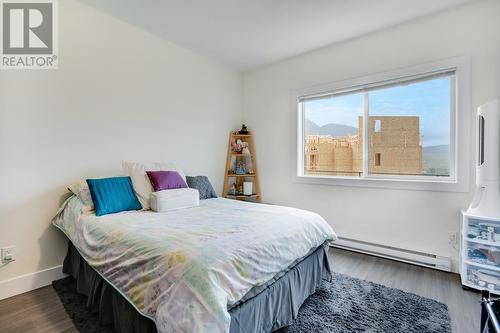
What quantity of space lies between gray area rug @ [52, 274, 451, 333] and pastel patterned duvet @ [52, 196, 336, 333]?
41 centimetres

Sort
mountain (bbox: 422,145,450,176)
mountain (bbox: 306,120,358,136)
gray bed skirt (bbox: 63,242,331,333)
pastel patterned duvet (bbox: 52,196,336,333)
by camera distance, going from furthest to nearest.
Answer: mountain (bbox: 306,120,358,136) → mountain (bbox: 422,145,450,176) → gray bed skirt (bbox: 63,242,331,333) → pastel patterned duvet (bbox: 52,196,336,333)

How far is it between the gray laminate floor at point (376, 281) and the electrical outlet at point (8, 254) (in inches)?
12.0

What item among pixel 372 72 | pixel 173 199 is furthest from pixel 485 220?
pixel 173 199

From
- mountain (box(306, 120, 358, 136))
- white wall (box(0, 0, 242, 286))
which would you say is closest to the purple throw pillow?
white wall (box(0, 0, 242, 286))

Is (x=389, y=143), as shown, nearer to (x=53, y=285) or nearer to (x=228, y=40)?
(x=228, y=40)

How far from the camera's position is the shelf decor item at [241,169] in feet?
12.3

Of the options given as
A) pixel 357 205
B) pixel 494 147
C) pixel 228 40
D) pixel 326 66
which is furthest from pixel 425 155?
pixel 228 40

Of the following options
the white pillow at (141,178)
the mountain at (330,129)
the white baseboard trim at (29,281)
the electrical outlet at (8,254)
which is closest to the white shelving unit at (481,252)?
the mountain at (330,129)

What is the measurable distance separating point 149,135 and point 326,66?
238 centimetres

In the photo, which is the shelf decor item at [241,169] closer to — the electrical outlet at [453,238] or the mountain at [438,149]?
the mountain at [438,149]

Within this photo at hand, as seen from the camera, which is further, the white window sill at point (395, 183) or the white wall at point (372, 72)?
A: the white window sill at point (395, 183)

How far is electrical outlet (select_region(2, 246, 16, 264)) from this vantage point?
1.95 metres

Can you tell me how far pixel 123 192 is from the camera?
2.20 m

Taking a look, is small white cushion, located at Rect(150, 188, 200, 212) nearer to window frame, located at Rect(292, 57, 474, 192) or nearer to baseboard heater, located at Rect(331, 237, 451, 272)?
window frame, located at Rect(292, 57, 474, 192)
